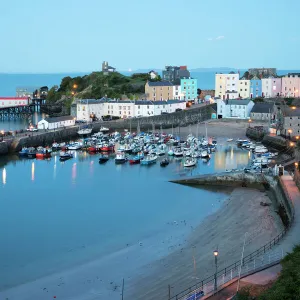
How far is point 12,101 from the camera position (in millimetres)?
53344

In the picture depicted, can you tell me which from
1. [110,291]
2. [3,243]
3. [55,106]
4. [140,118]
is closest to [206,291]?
[110,291]

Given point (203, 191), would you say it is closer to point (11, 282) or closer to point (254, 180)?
point (254, 180)

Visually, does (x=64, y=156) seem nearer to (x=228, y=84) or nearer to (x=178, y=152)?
(x=178, y=152)

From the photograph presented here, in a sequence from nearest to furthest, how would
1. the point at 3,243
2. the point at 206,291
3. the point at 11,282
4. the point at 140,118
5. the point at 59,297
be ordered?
the point at 206,291 → the point at 59,297 → the point at 11,282 → the point at 3,243 → the point at 140,118

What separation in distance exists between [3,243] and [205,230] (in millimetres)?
5470

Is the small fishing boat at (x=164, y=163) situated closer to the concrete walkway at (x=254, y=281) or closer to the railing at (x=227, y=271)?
the railing at (x=227, y=271)

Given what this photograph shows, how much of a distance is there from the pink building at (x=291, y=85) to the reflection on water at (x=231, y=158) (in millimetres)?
17896

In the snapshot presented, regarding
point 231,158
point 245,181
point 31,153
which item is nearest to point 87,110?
point 31,153

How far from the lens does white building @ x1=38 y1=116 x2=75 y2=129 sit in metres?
35.5

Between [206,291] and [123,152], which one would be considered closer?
[206,291]

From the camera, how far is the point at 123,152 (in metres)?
28.1

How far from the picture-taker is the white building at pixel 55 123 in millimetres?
35531

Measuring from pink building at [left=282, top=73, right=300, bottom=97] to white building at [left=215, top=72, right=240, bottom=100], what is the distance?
4.09m

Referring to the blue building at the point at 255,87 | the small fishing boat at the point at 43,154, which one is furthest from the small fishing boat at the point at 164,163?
the blue building at the point at 255,87
